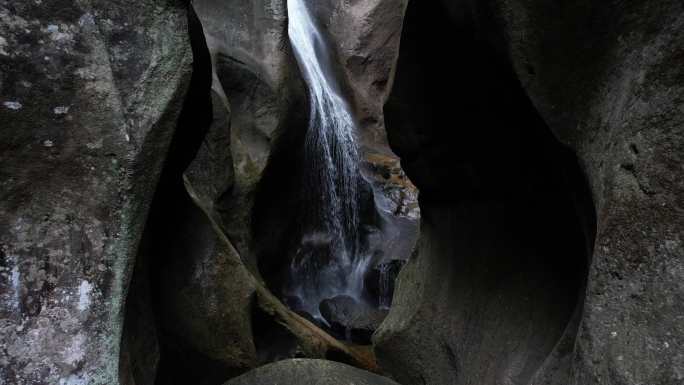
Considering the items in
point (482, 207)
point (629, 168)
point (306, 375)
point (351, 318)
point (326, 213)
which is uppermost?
point (629, 168)

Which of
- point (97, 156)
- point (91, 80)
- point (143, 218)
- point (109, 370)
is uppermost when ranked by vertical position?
point (91, 80)

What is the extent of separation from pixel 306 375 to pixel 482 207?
1.64 m

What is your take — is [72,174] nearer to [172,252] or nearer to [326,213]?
[172,252]

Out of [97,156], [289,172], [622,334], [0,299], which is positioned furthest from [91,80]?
[289,172]

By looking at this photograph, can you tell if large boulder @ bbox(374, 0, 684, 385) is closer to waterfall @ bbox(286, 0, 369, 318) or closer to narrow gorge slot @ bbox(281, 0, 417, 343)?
narrow gorge slot @ bbox(281, 0, 417, 343)

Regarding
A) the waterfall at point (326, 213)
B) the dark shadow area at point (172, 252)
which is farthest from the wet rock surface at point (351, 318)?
the dark shadow area at point (172, 252)

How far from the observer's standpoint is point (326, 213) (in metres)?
8.56

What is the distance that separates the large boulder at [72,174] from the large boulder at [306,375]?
42.8 inches

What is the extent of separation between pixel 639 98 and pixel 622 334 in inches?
29.0

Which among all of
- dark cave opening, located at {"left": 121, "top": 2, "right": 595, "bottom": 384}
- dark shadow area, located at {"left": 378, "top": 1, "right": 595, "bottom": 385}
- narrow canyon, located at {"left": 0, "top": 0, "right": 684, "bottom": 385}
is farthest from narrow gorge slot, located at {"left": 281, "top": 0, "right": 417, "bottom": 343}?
dark cave opening, located at {"left": 121, "top": 2, "right": 595, "bottom": 384}

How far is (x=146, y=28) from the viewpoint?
229cm

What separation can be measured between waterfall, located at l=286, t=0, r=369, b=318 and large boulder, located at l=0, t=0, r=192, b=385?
5.47m

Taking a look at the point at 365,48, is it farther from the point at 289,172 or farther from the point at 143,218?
the point at 143,218

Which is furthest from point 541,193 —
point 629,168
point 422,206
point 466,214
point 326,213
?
point 326,213
